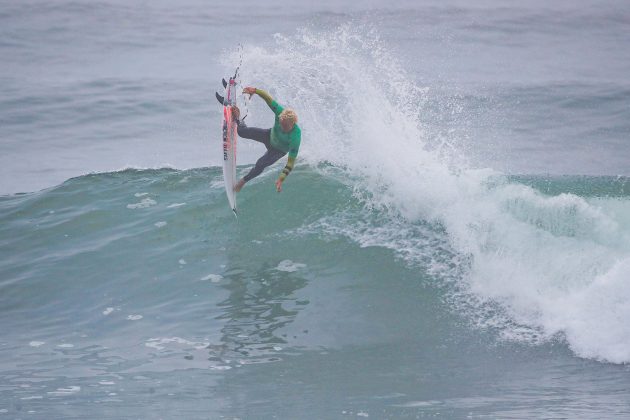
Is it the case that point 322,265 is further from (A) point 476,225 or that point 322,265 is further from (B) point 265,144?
(A) point 476,225

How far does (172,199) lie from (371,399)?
6.90 m

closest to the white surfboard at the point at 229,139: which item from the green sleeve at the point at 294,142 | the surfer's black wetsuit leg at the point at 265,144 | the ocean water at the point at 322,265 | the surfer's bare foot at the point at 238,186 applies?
the surfer's bare foot at the point at 238,186

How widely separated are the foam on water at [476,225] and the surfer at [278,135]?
1.29m

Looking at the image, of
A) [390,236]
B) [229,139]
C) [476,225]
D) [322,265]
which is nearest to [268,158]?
[229,139]

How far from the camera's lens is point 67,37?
29438 mm

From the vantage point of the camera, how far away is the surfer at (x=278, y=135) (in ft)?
37.6

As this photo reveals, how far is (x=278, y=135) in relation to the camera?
11859 mm

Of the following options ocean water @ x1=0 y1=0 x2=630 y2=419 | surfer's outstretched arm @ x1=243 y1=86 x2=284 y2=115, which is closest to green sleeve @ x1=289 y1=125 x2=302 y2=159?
surfer's outstretched arm @ x1=243 y1=86 x2=284 y2=115

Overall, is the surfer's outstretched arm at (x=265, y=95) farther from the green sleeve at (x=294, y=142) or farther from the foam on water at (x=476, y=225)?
the foam on water at (x=476, y=225)

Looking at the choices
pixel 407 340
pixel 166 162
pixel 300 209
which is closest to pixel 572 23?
pixel 166 162

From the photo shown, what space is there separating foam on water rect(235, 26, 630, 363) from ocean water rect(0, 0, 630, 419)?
1.3 inches

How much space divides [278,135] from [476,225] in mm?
3255

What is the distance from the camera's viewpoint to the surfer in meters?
11.4

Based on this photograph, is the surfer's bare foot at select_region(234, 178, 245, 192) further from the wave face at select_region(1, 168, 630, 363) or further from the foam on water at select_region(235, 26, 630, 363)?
the foam on water at select_region(235, 26, 630, 363)
